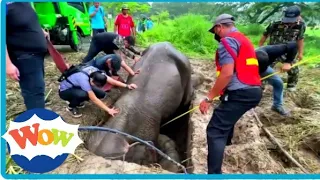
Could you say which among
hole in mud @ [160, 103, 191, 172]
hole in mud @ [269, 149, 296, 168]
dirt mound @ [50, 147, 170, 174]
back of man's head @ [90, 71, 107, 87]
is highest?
back of man's head @ [90, 71, 107, 87]

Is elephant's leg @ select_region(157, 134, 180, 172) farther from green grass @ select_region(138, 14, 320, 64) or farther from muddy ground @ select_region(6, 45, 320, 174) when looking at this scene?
green grass @ select_region(138, 14, 320, 64)

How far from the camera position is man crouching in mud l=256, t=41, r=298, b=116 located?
5324 millimetres

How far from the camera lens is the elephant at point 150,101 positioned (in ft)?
16.5

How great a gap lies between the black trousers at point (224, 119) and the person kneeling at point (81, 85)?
165 cm

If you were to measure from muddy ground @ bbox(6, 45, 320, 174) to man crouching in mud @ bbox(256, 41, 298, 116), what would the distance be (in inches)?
8.0

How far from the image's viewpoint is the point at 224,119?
4348 mm

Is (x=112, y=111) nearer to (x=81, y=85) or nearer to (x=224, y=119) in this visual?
(x=81, y=85)

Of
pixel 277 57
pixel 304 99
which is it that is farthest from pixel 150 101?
pixel 304 99

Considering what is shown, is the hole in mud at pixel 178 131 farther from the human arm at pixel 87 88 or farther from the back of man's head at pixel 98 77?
the back of man's head at pixel 98 77

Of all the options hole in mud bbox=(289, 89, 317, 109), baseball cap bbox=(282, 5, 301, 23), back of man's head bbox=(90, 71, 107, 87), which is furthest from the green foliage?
back of man's head bbox=(90, 71, 107, 87)

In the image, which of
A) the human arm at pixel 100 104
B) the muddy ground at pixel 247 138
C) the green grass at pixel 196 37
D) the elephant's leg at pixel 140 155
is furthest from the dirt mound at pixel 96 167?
the green grass at pixel 196 37

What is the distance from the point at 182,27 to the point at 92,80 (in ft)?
37.1

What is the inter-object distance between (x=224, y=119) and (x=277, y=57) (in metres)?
1.99

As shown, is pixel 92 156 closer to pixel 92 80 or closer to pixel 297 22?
pixel 92 80
